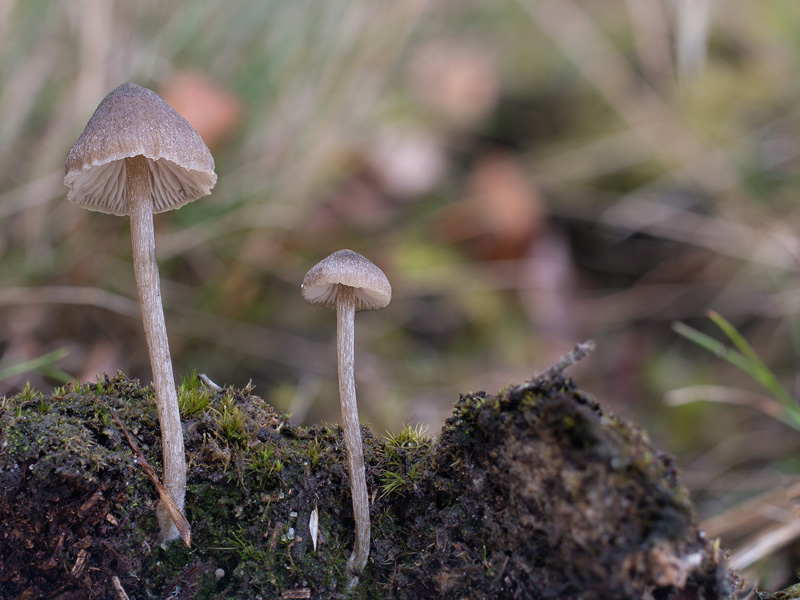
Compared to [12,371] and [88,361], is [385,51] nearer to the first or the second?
[88,361]

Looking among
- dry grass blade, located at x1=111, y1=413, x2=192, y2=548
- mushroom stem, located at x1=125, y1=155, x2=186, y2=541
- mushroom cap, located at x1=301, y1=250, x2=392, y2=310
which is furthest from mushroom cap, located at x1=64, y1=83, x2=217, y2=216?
dry grass blade, located at x1=111, y1=413, x2=192, y2=548

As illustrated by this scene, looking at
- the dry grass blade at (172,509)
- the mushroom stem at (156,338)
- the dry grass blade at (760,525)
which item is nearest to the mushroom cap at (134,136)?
the mushroom stem at (156,338)

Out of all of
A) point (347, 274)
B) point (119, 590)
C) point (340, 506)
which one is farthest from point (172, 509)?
point (347, 274)

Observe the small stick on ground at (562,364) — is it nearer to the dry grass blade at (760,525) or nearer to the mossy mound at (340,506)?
the mossy mound at (340,506)

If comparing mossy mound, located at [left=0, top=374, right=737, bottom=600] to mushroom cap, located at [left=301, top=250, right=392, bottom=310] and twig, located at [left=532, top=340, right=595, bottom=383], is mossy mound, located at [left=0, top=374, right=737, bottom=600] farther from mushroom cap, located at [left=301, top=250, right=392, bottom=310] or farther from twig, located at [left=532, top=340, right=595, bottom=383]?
mushroom cap, located at [left=301, top=250, right=392, bottom=310]

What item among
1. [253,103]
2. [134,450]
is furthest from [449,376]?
[134,450]

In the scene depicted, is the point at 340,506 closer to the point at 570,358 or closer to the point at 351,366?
the point at 351,366
